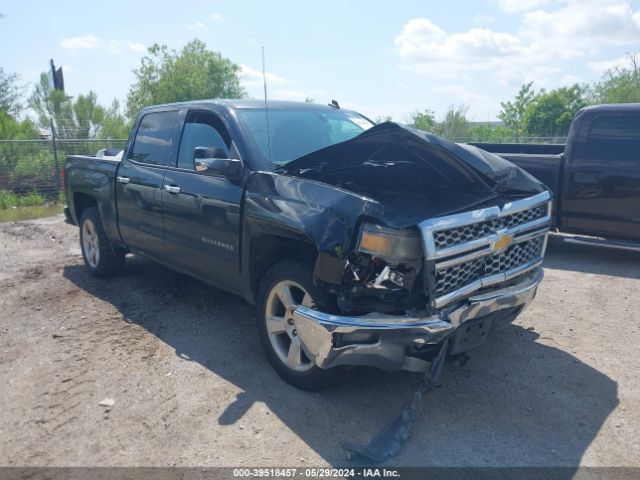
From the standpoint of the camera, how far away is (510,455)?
10.3ft

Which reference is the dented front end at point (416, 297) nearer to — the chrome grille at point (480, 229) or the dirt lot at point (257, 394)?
the chrome grille at point (480, 229)

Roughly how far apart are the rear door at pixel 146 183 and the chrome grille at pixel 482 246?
9.60 feet

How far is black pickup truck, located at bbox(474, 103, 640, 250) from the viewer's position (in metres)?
6.88

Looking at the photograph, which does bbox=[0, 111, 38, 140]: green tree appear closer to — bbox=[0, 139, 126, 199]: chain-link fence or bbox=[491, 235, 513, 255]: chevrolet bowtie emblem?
bbox=[0, 139, 126, 199]: chain-link fence

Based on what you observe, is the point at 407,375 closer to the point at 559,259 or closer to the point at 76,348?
the point at 76,348

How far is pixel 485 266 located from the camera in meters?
3.59

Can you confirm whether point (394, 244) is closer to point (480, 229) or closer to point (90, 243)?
point (480, 229)

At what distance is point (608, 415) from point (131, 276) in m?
5.28

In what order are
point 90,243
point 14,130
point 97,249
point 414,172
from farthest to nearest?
point 14,130 → point 90,243 → point 97,249 → point 414,172

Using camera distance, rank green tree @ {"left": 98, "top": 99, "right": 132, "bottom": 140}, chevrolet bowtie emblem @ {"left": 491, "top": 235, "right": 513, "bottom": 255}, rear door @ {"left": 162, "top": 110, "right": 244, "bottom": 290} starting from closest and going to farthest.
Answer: chevrolet bowtie emblem @ {"left": 491, "top": 235, "right": 513, "bottom": 255} < rear door @ {"left": 162, "top": 110, "right": 244, "bottom": 290} < green tree @ {"left": 98, "top": 99, "right": 132, "bottom": 140}

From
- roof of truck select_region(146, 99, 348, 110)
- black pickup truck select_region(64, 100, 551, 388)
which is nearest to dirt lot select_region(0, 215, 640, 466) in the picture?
black pickup truck select_region(64, 100, 551, 388)

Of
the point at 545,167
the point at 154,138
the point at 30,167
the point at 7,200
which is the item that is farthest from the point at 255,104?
the point at 30,167

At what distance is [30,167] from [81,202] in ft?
29.1

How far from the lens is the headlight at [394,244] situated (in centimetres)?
320
